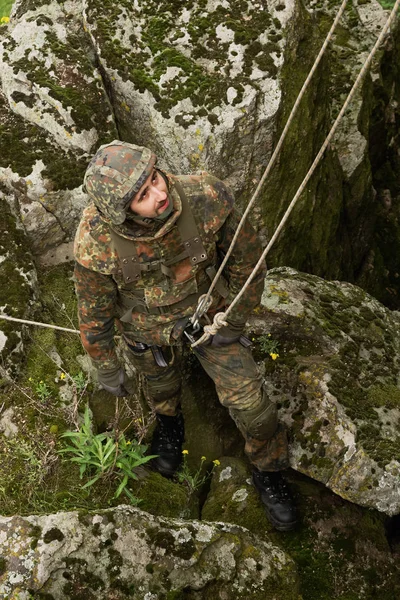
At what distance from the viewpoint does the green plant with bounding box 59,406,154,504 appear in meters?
5.46

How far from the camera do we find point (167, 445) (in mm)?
6438

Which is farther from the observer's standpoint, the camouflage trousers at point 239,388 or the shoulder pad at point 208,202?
the camouflage trousers at point 239,388

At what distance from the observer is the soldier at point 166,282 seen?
445 centimetres

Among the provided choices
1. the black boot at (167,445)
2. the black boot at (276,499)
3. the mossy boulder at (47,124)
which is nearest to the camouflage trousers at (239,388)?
the black boot at (276,499)

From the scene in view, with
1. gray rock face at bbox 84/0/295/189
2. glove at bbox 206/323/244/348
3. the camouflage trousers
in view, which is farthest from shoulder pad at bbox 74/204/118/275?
gray rock face at bbox 84/0/295/189

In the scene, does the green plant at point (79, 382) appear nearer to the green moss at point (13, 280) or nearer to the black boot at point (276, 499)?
the green moss at point (13, 280)

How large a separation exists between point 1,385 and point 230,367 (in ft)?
7.79

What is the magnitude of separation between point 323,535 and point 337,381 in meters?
1.51

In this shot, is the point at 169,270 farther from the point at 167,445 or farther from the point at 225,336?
the point at 167,445

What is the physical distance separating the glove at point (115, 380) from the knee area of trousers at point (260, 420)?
1065mm

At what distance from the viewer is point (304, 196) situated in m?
7.56

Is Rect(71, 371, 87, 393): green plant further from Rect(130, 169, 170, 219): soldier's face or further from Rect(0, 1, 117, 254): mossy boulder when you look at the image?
Rect(130, 169, 170, 219): soldier's face

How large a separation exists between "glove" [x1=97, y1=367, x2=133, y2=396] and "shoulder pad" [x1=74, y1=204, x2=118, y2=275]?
3.87 ft

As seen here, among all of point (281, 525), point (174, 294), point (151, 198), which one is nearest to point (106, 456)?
point (174, 294)
